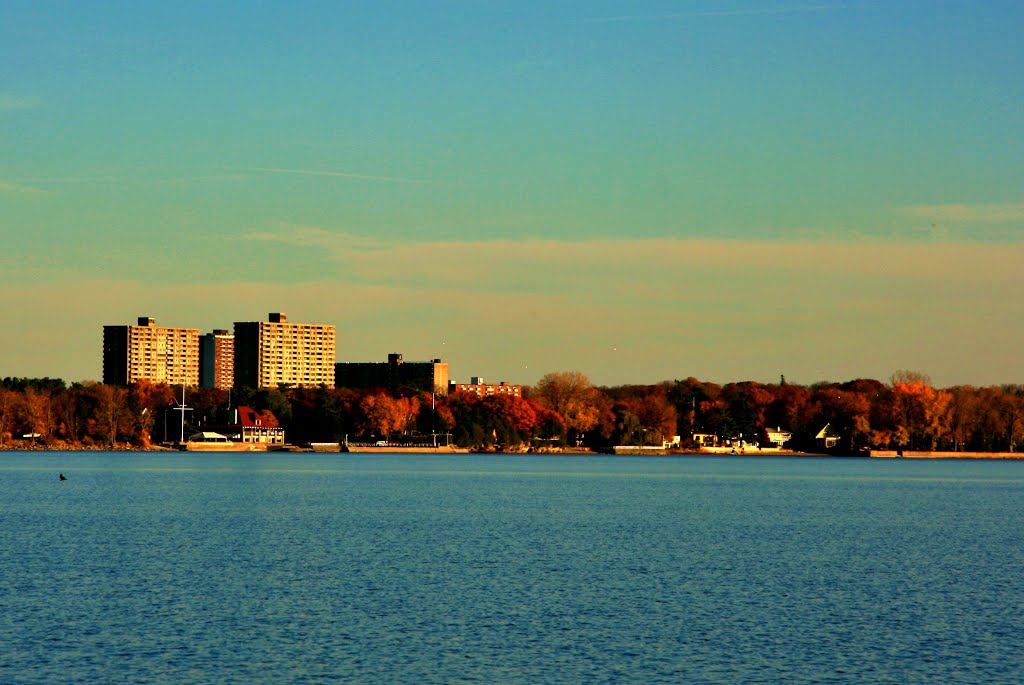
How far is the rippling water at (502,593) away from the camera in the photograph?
31.4m

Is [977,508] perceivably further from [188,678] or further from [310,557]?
[188,678]

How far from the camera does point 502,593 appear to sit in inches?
1689

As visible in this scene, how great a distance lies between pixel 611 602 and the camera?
41219 mm

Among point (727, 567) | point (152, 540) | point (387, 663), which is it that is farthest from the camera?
point (152, 540)

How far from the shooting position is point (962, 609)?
134 feet

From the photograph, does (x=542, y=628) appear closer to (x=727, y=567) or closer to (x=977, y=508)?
(x=727, y=567)

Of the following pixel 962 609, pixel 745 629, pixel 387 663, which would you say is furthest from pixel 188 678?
pixel 962 609

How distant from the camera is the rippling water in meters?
31.4

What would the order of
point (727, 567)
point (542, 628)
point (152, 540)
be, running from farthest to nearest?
1. point (152, 540)
2. point (727, 567)
3. point (542, 628)

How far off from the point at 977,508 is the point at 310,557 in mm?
57767

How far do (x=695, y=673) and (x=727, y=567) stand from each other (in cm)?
2090

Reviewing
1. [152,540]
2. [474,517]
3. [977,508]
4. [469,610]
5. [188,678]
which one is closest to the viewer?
[188,678]

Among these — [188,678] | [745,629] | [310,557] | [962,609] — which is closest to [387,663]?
[188,678]

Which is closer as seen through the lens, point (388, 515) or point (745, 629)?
point (745, 629)
